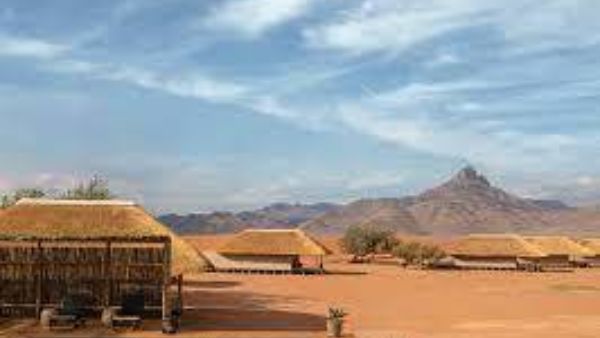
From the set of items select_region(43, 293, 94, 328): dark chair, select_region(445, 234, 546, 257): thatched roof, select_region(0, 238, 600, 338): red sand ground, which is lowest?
select_region(0, 238, 600, 338): red sand ground

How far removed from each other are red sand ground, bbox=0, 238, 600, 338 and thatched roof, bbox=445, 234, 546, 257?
11.0m

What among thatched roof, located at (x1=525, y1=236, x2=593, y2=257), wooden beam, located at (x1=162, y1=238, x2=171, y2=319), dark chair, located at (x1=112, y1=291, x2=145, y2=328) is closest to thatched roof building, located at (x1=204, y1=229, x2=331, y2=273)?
thatched roof, located at (x1=525, y1=236, x2=593, y2=257)

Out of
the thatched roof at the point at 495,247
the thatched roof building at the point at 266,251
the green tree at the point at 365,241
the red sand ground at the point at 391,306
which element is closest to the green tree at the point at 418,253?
the green tree at the point at 365,241

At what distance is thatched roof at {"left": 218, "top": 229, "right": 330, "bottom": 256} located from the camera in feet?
179

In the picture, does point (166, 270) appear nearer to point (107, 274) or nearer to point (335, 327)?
point (107, 274)

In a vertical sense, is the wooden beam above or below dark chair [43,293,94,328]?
above

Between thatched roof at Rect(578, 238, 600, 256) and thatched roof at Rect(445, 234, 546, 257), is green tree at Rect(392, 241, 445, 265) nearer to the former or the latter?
thatched roof at Rect(445, 234, 546, 257)

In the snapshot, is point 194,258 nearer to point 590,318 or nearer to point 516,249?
point 590,318

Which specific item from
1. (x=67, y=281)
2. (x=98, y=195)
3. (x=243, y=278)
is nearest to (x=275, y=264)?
(x=243, y=278)

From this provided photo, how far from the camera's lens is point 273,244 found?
182ft

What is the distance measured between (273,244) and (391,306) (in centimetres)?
2153

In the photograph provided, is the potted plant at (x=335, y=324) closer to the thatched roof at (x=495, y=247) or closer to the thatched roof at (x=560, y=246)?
the thatched roof at (x=495, y=247)

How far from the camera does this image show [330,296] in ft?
128

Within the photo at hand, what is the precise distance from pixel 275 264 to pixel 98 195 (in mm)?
11684
